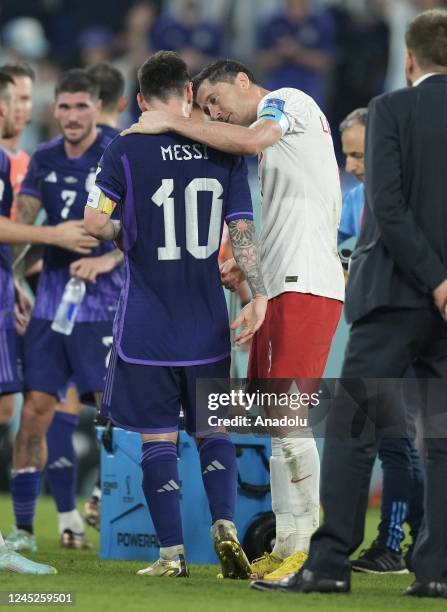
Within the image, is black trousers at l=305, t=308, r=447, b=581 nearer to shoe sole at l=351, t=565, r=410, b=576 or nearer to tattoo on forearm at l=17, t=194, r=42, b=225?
shoe sole at l=351, t=565, r=410, b=576

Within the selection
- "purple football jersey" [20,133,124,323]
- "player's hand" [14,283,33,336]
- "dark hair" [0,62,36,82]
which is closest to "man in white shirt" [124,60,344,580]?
"purple football jersey" [20,133,124,323]

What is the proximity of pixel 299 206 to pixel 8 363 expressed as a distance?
6.18 feet

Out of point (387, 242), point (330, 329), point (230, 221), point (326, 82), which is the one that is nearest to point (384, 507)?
point (330, 329)

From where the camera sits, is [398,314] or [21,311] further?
[21,311]

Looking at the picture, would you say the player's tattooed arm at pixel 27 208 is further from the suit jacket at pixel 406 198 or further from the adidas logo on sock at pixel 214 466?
the suit jacket at pixel 406 198

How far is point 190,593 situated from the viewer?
480 centimetres

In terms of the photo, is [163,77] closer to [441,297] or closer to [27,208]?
[441,297]

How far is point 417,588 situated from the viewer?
4.72 metres

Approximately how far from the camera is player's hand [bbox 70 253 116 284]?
24.4 feet

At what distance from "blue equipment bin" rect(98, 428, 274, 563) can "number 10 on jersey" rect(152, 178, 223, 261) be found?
121 cm

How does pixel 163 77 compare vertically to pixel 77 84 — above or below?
below

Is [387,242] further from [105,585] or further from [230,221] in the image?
[105,585]

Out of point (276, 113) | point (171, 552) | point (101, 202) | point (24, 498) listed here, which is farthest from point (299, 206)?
point (24, 498)

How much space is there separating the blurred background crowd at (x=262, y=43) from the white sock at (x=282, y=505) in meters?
7.86
